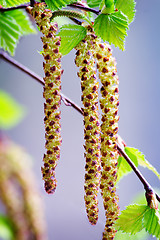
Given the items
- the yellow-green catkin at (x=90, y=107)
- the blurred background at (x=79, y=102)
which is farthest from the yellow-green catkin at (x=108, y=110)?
the blurred background at (x=79, y=102)

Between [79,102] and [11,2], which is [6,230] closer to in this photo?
[11,2]

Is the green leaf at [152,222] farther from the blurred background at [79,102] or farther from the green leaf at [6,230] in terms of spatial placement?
the blurred background at [79,102]

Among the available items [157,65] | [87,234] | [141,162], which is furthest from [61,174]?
[141,162]

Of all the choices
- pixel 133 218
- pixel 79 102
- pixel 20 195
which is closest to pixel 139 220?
pixel 133 218

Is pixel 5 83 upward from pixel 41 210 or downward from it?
upward

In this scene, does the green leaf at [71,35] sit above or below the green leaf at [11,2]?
below

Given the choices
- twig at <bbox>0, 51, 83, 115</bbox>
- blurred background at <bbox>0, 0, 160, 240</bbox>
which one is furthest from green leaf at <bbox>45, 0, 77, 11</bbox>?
blurred background at <bbox>0, 0, 160, 240</bbox>

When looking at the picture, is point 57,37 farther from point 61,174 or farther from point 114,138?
point 61,174

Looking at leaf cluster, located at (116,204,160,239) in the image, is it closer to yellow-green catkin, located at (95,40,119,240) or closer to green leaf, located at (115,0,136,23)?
yellow-green catkin, located at (95,40,119,240)
